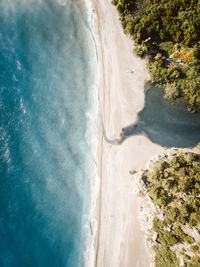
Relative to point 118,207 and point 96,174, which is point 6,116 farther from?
point 118,207

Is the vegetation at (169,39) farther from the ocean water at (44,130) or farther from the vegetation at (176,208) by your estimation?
the vegetation at (176,208)

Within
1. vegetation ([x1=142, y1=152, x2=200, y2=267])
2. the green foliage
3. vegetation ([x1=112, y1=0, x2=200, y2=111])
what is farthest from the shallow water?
the green foliage

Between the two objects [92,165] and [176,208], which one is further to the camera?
[92,165]

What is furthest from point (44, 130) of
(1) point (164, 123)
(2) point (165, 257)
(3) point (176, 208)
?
(2) point (165, 257)

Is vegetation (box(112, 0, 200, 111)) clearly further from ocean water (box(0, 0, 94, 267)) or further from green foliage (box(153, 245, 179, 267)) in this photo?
green foliage (box(153, 245, 179, 267))

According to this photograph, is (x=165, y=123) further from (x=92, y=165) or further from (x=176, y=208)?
(x=92, y=165)

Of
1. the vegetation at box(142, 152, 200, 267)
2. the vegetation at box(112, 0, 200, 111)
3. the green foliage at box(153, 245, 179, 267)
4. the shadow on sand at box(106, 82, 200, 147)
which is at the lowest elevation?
the green foliage at box(153, 245, 179, 267)

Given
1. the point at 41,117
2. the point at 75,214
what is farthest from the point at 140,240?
the point at 41,117
